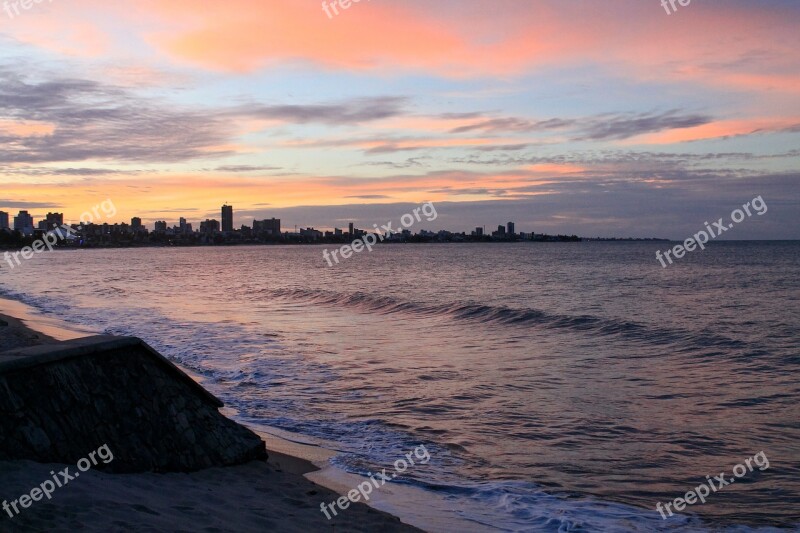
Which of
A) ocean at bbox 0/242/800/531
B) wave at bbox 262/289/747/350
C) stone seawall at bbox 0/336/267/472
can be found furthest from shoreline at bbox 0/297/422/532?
wave at bbox 262/289/747/350

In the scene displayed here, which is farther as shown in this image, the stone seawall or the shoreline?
the stone seawall

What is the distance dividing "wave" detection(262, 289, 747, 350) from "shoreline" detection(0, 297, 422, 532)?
15.5 m

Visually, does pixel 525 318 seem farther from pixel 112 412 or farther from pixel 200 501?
pixel 200 501

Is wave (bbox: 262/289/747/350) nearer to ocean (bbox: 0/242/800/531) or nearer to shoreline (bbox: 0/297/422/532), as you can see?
ocean (bbox: 0/242/800/531)

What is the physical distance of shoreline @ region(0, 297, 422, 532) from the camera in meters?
5.49

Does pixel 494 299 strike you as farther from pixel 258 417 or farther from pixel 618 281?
pixel 258 417

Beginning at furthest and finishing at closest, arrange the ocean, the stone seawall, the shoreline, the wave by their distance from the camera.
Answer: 1. the wave
2. the ocean
3. the stone seawall
4. the shoreline

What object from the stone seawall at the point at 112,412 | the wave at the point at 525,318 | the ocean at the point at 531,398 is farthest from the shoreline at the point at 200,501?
the wave at the point at 525,318

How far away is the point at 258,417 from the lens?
1167cm

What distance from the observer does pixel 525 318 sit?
2834cm

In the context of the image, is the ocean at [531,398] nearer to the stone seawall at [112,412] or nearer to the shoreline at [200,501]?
the shoreline at [200,501]

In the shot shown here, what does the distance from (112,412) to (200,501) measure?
1519 mm

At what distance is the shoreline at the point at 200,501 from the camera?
549 cm

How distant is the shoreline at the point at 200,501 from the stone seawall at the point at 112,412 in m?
0.25
